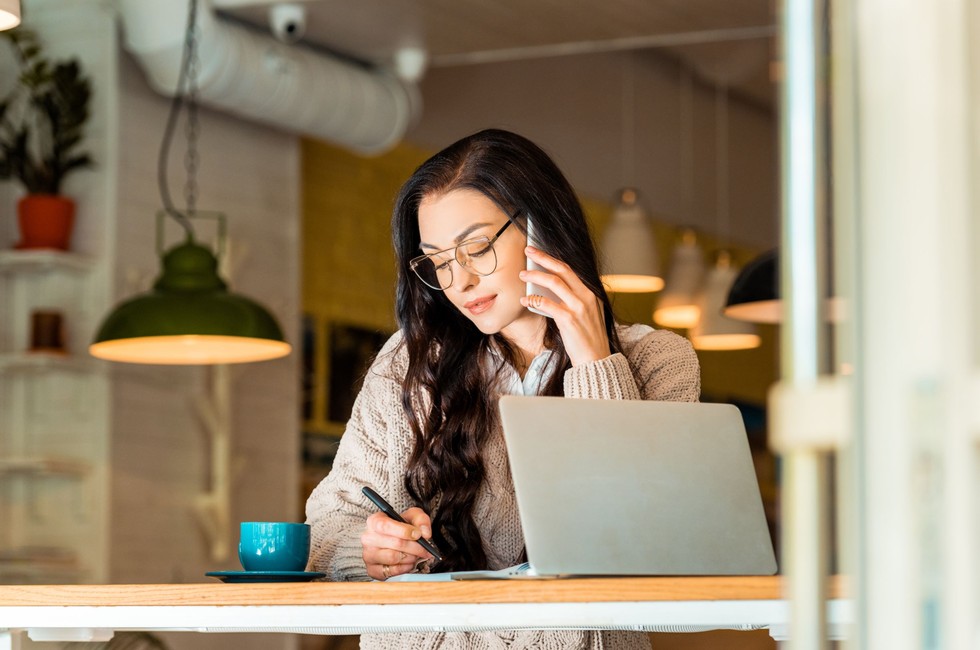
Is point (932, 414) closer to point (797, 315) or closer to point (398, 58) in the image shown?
point (797, 315)

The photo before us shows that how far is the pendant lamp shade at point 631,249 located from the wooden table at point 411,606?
12.6ft

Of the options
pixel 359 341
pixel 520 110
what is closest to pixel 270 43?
pixel 359 341

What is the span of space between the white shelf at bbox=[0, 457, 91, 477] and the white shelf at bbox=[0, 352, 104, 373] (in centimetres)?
31

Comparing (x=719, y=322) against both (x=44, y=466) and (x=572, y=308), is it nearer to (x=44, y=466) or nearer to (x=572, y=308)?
(x=44, y=466)

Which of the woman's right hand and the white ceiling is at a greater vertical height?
the white ceiling

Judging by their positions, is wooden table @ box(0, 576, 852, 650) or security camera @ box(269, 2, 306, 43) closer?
wooden table @ box(0, 576, 852, 650)

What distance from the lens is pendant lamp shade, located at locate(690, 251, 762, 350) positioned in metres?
5.92

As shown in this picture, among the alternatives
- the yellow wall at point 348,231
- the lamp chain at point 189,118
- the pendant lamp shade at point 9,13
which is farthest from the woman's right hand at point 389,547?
the yellow wall at point 348,231

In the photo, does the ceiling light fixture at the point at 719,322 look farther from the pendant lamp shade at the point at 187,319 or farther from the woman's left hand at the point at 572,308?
the woman's left hand at the point at 572,308

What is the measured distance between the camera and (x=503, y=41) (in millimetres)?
5672

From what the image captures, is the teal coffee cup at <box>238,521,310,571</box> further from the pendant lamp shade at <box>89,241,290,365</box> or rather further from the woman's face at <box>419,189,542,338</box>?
the pendant lamp shade at <box>89,241,290,365</box>

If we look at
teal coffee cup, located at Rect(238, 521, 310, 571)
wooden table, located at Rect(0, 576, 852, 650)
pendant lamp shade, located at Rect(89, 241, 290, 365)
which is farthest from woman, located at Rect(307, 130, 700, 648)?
pendant lamp shade, located at Rect(89, 241, 290, 365)

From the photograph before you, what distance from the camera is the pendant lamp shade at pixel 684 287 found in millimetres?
6035

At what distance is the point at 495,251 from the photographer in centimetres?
231
